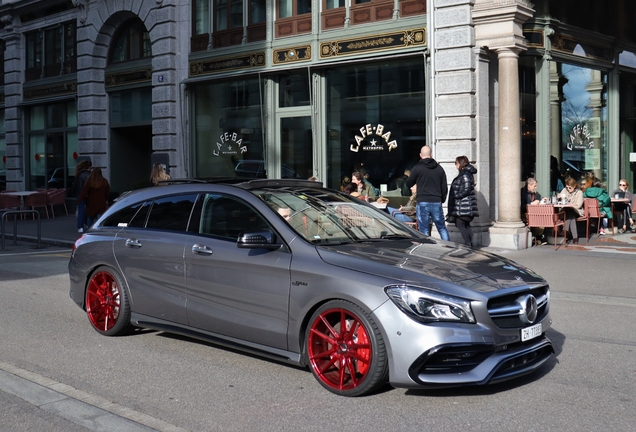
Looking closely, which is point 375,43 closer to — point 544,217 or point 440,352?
point 544,217

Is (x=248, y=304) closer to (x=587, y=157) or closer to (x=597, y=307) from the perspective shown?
(x=597, y=307)

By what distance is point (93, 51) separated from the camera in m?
23.9

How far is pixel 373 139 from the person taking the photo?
16984 mm

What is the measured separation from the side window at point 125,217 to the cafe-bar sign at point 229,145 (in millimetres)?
12357

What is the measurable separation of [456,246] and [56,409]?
3.40m

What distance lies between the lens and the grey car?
516 centimetres

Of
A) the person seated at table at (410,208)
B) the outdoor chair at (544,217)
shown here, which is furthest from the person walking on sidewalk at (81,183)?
the outdoor chair at (544,217)

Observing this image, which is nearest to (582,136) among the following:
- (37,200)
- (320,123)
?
(320,123)

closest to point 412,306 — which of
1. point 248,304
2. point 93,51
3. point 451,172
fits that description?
point 248,304

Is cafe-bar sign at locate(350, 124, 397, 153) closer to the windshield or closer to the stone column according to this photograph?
the stone column

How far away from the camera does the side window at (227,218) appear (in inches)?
249

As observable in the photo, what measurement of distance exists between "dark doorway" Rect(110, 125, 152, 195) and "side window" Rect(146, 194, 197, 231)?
56.5 feet

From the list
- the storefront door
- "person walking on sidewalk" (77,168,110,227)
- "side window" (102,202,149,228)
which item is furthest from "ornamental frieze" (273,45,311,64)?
"side window" (102,202,149,228)

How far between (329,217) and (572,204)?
1040 cm
